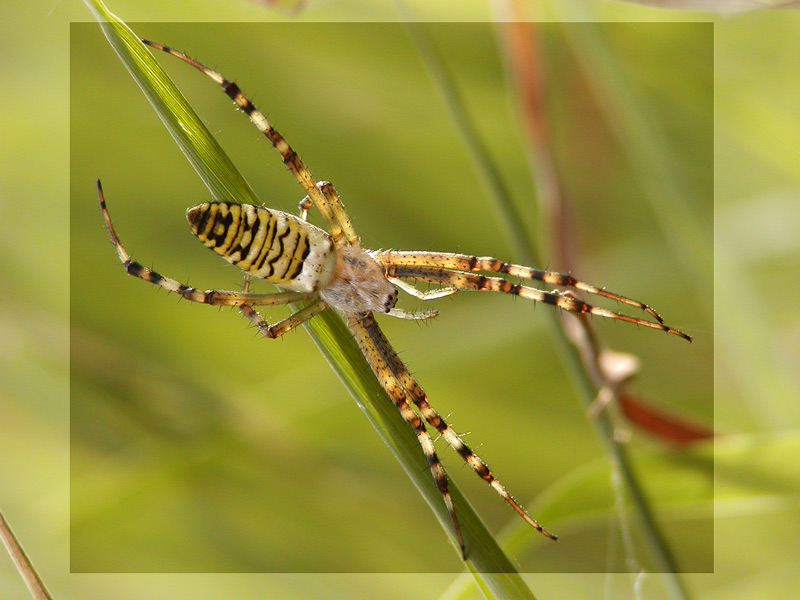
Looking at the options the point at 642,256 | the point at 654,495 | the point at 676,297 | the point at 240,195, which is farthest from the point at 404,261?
the point at 676,297

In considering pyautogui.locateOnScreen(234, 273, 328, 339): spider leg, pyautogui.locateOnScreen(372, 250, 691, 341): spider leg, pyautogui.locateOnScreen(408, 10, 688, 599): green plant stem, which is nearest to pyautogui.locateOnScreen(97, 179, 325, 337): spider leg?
pyautogui.locateOnScreen(234, 273, 328, 339): spider leg

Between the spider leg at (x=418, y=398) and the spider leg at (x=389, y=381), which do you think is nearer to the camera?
the spider leg at (x=389, y=381)

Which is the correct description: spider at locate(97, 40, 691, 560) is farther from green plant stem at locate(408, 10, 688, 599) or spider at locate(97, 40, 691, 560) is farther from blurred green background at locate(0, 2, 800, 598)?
blurred green background at locate(0, 2, 800, 598)

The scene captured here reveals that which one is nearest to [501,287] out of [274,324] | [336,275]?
[336,275]

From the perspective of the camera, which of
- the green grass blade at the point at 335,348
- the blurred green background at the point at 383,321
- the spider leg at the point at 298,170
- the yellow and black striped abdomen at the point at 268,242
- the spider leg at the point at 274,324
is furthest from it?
the blurred green background at the point at 383,321

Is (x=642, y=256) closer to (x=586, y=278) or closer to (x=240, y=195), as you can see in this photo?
(x=586, y=278)

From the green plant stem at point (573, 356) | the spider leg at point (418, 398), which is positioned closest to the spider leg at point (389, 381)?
the spider leg at point (418, 398)

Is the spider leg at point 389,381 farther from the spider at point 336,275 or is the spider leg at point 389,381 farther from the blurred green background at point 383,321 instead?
the blurred green background at point 383,321

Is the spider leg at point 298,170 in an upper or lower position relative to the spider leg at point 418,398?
upper
